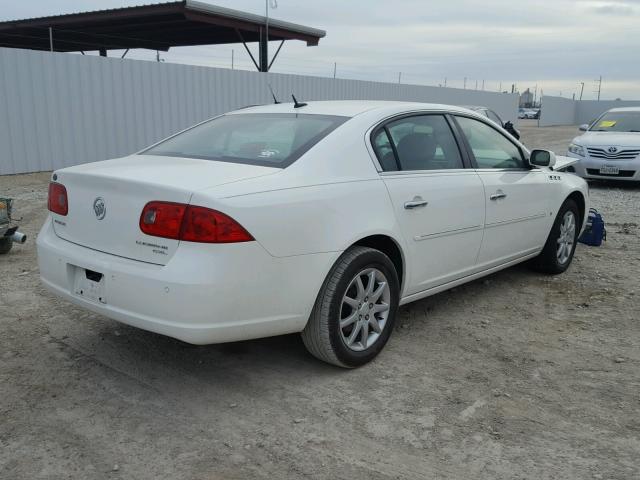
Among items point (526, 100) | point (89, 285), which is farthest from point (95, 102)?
point (526, 100)

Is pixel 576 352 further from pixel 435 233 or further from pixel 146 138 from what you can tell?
pixel 146 138

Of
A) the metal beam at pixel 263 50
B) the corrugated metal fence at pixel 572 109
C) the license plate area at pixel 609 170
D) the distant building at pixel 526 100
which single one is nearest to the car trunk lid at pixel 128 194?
the license plate area at pixel 609 170

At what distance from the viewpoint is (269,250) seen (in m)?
3.04

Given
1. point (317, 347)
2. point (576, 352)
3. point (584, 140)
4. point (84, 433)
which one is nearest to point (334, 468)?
point (317, 347)

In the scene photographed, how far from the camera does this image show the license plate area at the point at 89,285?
321 centimetres

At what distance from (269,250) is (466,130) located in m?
2.26

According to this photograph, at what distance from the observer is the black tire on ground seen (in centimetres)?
594

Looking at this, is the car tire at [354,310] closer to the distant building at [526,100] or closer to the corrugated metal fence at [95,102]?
the corrugated metal fence at [95,102]

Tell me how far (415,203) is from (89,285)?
1.97 m

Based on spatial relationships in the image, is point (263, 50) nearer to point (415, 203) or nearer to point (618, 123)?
point (618, 123)

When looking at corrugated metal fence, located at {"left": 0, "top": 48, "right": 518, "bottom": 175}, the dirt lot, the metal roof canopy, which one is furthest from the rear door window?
the metal roof canopy

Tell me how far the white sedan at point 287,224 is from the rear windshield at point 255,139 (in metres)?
0.02

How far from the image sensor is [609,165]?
1135 cm

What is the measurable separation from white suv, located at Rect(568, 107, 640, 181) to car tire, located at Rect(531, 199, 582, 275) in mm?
5497
